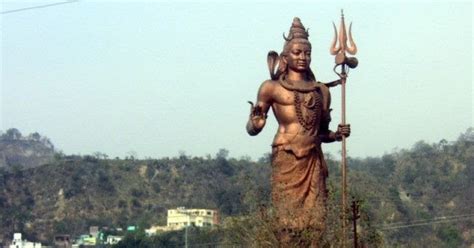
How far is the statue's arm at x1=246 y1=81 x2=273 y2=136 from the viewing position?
43.7ft

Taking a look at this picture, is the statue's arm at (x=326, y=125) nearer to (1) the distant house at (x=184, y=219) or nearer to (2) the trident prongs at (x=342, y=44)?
(2) the trident prongs at (x=342, y=44)

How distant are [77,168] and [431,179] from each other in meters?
22.5

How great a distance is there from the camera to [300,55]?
44.0 ft

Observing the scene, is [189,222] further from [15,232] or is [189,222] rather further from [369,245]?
[369,245]

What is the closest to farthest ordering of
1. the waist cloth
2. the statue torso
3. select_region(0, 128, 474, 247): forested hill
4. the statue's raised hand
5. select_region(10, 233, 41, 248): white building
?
the statue's raised hand < the waist cloth < the statue torso < select_region(10, 233, 41, 248): white building < select_region(0, 128, 474, 247): forested hill

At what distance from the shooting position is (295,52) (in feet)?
44.0

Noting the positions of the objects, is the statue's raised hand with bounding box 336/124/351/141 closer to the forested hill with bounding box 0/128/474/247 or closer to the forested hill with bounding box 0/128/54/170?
the forested hill with bounding box 0/128/474/247

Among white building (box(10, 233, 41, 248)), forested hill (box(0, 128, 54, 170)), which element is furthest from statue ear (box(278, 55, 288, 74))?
forested hill (box(0, 128, 54, 170))

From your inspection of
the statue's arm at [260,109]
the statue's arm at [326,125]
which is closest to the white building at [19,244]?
the statue's arm at [260,109]

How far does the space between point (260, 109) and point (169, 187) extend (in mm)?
53539

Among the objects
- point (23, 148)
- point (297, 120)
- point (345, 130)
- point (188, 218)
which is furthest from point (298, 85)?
point (23, 148)

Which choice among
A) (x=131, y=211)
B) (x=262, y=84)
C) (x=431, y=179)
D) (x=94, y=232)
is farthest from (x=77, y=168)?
(x=262, y=84)

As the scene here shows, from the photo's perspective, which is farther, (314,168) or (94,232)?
(94,232)

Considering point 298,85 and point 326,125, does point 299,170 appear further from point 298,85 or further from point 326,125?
point 298,85
